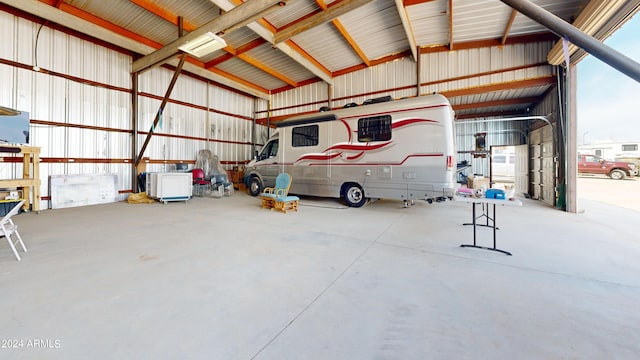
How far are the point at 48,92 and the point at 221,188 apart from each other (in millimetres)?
4957

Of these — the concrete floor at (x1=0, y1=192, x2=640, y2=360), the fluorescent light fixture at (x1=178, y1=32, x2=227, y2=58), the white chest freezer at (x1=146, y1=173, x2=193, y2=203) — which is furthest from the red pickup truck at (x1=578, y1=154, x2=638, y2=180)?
the white chest freezer at (x1=146, y1=173, x2=193, y2=203)

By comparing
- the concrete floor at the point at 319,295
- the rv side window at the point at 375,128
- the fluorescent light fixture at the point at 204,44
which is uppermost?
the fluorescent light fixture at the point at 204,44

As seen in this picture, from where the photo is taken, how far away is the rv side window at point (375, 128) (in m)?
5.56

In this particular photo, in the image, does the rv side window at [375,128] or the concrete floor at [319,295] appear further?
the rv side window at [375,128]

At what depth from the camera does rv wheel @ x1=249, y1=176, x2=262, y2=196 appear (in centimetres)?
831

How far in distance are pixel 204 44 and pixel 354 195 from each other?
526 cm

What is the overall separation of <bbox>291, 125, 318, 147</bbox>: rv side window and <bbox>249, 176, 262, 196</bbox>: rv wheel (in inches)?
82.8

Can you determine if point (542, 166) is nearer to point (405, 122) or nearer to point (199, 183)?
point (405, 122)

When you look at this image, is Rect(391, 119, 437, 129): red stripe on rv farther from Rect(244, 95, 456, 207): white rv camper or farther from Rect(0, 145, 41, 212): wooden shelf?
Rect(0, 145, 41, 212): wooden shelf

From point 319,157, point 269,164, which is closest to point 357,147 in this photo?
point 319,157

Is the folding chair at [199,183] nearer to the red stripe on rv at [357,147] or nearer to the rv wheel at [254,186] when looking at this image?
the rv wheel at [254,186]

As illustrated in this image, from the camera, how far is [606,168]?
14.1 metres

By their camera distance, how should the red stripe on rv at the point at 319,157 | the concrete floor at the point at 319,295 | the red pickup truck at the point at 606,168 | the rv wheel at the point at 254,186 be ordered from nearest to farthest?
1. the concrete floor at the point at 319,295
2. the red stripe on rv at the point at 319,157
3. the rv wheel at the point at 254,186
4. the red pickup truck at the point at 606,168

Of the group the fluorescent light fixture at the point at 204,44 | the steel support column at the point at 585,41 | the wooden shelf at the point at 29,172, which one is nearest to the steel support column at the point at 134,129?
the wooden shelf at the point at 29,172
